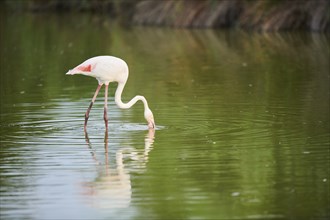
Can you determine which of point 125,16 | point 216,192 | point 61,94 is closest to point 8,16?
point 125,16

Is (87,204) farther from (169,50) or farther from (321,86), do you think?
(169,50)

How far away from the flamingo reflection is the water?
13mm

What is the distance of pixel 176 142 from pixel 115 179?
2.60 meters

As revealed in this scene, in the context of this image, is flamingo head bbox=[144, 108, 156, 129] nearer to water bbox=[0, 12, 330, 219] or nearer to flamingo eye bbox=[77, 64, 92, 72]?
water bbox=[0, 12, 330, 219]

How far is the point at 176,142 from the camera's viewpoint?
13688 mm

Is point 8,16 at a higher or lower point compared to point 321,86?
higher

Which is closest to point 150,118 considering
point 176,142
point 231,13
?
point 176,142

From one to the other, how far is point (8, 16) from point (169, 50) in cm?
2252

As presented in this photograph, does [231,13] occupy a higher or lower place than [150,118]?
higher

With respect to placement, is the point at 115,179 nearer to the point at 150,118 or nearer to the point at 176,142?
the point at 176,142

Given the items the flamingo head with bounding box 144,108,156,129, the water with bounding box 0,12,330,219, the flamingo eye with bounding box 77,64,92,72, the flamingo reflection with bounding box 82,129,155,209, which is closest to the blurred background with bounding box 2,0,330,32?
the water with bounding box 0,12,330,219

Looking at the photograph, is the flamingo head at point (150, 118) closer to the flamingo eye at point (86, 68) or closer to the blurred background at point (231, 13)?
the flamingo eye at point (86, 68)

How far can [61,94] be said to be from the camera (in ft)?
64.1

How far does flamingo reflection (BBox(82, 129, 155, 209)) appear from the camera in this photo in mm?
10141
